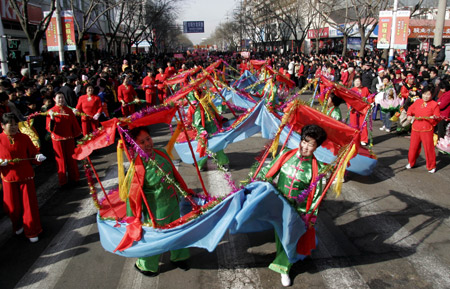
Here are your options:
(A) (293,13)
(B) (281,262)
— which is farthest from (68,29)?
(A) (293,13)

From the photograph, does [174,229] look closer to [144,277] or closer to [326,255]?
[144,277]

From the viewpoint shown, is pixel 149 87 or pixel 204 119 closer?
pixel 204 119

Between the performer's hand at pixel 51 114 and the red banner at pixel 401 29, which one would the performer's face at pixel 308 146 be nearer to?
the performer's hand at pixel 51 114

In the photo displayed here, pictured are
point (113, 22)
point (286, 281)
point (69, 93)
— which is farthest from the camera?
point (113, 22)

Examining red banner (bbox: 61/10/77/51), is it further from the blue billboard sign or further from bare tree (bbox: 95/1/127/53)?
the blue billboard sign

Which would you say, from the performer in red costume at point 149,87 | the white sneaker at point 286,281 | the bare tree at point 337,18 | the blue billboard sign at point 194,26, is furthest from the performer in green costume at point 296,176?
the blue billboard sign at point 194,26

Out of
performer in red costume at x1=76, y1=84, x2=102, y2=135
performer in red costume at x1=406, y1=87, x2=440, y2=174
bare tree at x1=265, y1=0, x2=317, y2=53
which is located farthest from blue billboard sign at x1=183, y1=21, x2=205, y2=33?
performer in red costume at x1=406, y1=87, x2=440, y2=174

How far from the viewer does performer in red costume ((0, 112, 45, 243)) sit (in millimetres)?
4828

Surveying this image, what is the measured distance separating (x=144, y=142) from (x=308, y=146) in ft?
5.73

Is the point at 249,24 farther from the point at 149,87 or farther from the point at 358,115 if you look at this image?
the point at 358,115

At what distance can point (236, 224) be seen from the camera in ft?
12.2

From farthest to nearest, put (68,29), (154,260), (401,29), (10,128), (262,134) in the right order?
(401,29), (68,29), (262,134), (10,128), (154,260)

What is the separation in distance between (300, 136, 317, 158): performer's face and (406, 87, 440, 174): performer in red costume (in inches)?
172

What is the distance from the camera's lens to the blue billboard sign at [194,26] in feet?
190
